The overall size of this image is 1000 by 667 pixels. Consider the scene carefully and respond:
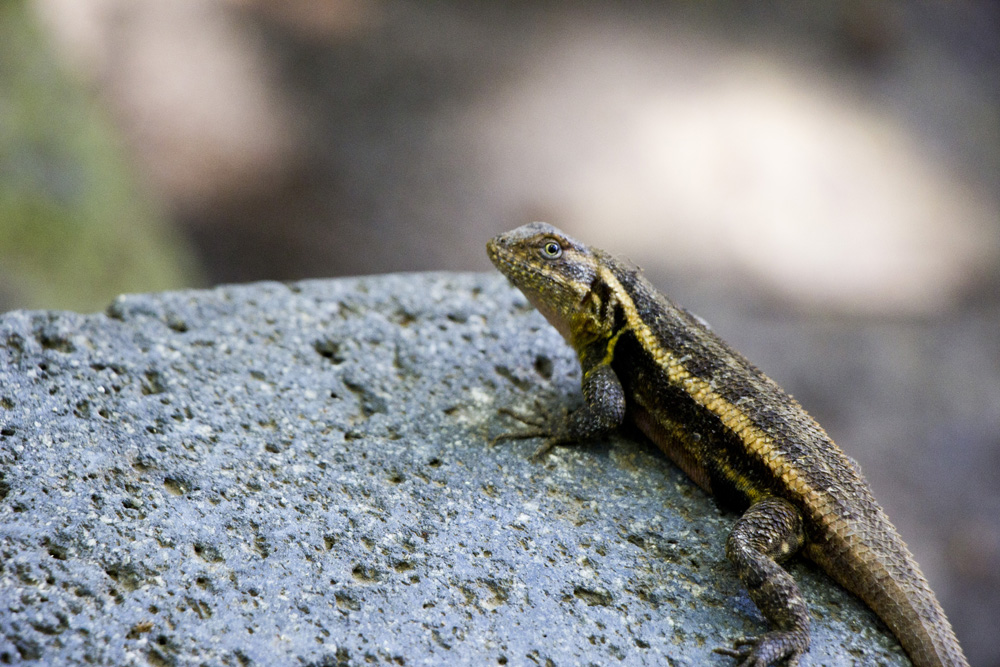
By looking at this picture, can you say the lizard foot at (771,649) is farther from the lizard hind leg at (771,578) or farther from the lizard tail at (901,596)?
the lizard tail at (901,596)

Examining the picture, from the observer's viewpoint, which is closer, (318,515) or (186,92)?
(318,515)

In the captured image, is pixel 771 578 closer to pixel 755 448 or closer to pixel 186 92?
pixel 755 448

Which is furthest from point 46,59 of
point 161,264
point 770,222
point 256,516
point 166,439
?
point 770,222

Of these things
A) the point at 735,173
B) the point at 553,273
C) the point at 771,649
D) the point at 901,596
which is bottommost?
the point at 771,649

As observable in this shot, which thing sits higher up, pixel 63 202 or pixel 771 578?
pixel 63 202

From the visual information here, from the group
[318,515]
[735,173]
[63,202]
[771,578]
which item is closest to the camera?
[771,578]

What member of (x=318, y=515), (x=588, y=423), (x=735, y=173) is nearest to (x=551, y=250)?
(x=588, y=423)

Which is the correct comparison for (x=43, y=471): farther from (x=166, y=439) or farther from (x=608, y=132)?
(x=608, y=132)

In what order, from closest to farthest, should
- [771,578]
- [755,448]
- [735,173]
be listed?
[771,578]
[755,448]
[735,173]

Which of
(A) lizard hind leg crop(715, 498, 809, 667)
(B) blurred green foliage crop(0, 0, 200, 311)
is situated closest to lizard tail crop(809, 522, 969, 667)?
(A) lizard hind leg crop(715, 498, 809, 667)
